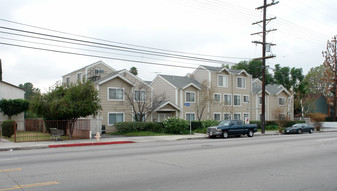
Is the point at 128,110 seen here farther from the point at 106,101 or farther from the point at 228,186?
the point at 228,186

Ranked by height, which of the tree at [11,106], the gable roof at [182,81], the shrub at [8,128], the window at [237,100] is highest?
the gable roof at [182,81]

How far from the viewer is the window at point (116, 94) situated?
32125 mm

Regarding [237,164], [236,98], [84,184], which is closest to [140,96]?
[236,98]

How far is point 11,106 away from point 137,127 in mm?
13594

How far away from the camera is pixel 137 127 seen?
2998 cm

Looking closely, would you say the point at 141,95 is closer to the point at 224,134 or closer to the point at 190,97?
the point at 190,97

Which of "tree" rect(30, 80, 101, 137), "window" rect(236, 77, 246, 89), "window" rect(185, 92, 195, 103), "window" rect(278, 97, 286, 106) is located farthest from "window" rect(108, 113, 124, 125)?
"window" rect(278, 97, 286, 106)

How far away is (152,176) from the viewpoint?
8859 millimetres

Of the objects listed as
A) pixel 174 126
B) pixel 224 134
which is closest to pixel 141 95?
pixel 174 126

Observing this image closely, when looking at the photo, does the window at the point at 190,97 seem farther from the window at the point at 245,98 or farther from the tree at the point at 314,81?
the tree at the point at 314,81

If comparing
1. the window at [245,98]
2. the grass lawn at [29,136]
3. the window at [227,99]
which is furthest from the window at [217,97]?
the grass lawn at [29,136]

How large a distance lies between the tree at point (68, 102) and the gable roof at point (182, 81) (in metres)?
16.4

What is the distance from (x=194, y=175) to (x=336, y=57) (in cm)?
5502

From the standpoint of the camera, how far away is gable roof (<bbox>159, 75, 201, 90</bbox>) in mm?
38875
